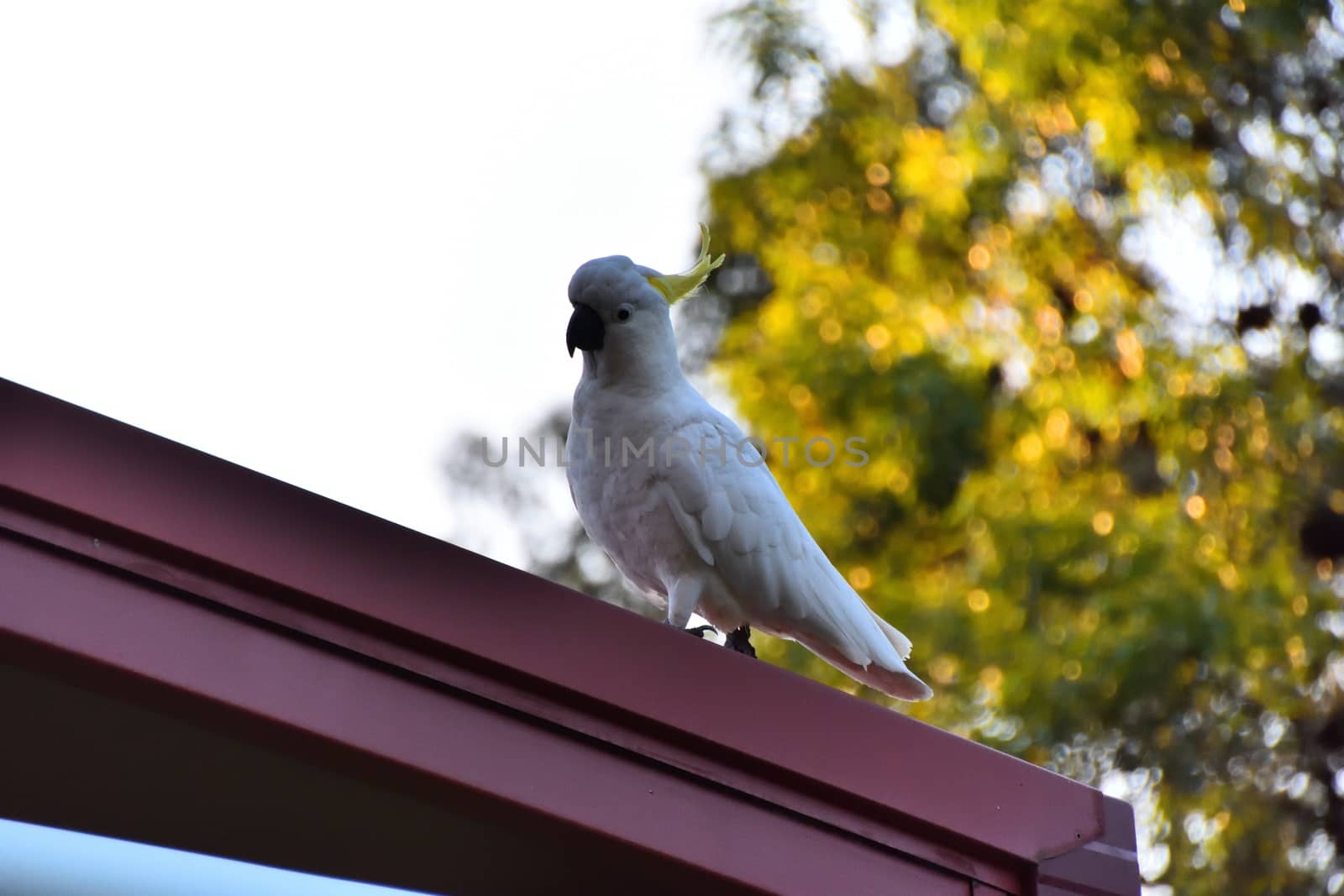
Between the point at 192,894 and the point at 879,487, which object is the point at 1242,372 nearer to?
the point at 879,487

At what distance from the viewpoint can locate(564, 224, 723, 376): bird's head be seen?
2.52 meters

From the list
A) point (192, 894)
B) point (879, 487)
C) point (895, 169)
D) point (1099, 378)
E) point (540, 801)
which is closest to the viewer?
point (192, 894)

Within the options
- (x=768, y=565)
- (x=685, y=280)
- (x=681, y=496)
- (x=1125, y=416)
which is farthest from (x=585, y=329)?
(x=1125, y=416)

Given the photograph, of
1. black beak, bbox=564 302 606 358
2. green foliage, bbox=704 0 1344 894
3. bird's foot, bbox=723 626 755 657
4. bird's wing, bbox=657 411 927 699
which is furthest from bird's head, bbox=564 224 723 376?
green foliage, bbox=704 0 1344 894

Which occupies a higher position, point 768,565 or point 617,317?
point 617,317

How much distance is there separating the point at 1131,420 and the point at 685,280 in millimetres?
3737

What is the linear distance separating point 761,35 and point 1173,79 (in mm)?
2842

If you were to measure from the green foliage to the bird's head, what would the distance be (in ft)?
9.78

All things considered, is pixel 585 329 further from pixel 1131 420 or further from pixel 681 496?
pixel 1131 420

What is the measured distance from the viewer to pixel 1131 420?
5785mm

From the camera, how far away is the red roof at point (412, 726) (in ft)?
4.43

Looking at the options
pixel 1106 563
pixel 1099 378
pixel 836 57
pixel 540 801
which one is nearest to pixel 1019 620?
pixel 1106 563

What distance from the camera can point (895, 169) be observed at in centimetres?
770

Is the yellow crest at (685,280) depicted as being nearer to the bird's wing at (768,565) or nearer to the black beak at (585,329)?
the black beak at (585,329)
